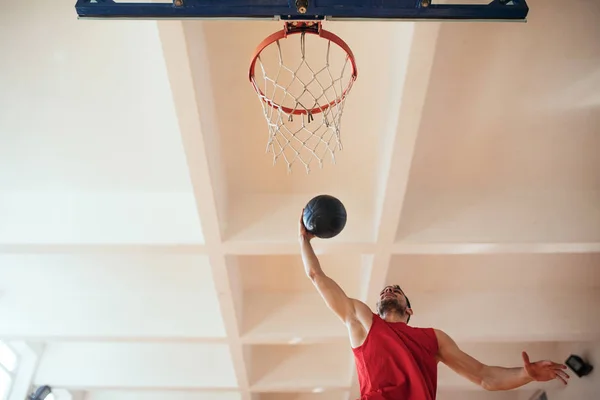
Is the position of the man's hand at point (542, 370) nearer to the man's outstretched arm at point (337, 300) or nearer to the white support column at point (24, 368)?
the man's outstretched arm at point (337, 300)

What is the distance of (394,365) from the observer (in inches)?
72.1

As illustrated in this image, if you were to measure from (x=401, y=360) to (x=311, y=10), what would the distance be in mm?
1475

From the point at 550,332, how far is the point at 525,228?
1.65 meters

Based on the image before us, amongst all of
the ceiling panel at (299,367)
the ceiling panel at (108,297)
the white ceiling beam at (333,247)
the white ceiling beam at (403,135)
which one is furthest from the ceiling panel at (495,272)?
the ceiling panel at (108,297)

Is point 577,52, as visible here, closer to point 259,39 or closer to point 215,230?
point 259,39

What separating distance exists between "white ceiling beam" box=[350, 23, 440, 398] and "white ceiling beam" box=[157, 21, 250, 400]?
3.83 feet

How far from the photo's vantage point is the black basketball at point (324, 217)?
216 centimetres

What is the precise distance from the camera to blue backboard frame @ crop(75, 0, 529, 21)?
1794mm

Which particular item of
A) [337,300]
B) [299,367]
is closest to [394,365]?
[337,300]

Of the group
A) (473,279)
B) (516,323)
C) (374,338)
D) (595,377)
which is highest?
(473,279)

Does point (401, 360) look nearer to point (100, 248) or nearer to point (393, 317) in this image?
point (393, 317)

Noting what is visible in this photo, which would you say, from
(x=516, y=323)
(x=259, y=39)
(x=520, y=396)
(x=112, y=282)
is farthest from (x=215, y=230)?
(x=520, y=396)

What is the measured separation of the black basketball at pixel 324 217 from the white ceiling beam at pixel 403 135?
0.79 metres

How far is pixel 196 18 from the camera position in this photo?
183 centimetres
